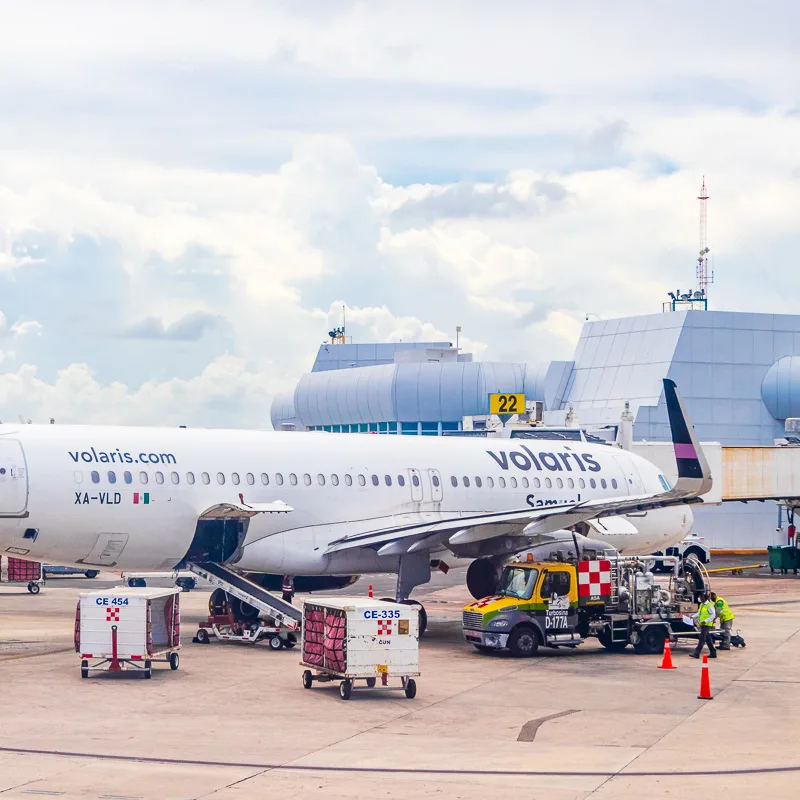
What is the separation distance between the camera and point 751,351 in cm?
7362

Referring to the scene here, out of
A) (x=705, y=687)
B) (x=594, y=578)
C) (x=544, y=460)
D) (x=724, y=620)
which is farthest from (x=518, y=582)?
(x=544, y=460)

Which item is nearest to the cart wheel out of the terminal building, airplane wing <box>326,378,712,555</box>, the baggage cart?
airplane wing <box>326,378,712,555</box>

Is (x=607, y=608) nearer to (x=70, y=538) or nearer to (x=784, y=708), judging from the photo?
(x=784, y=708)

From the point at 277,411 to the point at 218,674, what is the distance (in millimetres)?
90843

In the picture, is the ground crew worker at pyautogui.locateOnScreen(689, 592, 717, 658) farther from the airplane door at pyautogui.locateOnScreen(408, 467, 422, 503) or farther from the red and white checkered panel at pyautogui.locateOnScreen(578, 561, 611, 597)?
the airplane door at pyautogui.locateOnScreen(408, 467, 422, 503)

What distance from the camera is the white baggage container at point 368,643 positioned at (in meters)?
22.8

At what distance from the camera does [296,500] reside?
33.4m

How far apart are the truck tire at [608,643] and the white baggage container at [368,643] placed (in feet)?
24.7

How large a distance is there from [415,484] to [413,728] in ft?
52.3

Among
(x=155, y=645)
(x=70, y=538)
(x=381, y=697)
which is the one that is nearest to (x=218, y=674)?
(x=155, y=645)

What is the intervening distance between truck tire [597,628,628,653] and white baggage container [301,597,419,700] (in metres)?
7.53

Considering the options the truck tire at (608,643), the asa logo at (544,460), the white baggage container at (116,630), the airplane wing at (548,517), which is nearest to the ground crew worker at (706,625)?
the truck tire at (608,643)

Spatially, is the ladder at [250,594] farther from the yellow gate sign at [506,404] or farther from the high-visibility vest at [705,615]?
the yellow gate sign at [506,404]

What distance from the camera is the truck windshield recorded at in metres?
28.8
